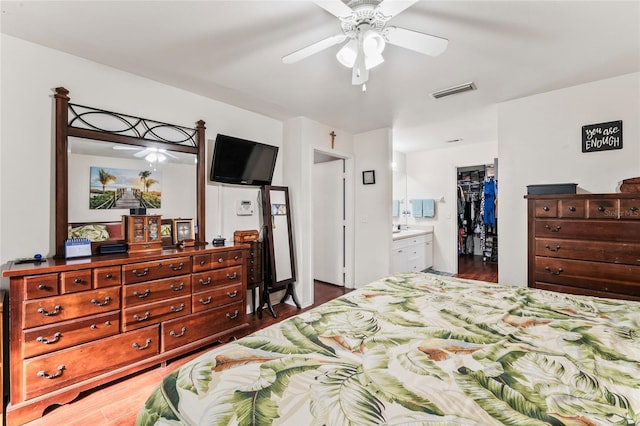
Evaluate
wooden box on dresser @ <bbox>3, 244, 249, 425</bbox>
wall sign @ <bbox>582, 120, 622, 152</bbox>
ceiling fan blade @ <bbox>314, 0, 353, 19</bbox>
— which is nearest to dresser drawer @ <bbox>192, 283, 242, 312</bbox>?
wooden box on dresser @ <bbox>3, 244, 249, 425</bbox>

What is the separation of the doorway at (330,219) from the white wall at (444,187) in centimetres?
205

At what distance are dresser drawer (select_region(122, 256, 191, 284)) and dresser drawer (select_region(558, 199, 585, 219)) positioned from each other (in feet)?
10.3

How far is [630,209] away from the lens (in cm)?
207

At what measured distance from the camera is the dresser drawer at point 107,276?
191 centimetres

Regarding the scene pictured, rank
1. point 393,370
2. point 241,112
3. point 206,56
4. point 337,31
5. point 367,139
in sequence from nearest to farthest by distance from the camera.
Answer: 1. point 393,370
2. point 337,31
3. point 206,56
4. point 241,112
5. point 367,139

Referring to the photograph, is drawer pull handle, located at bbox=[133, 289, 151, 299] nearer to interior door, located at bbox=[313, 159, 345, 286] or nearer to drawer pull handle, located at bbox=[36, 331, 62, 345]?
drawer pull handle, located at bbox=[36, 331, 62, 345]

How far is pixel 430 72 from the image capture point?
2.44 meters

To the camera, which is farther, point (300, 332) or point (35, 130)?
point (35, 130)

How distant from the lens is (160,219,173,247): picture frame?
8.73ft

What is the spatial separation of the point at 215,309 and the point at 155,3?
2284mm

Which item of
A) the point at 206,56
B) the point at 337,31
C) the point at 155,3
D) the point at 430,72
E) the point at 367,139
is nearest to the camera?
the point at 155,3

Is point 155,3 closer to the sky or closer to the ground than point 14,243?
closer to the sky

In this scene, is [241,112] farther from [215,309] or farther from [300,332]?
[300,332]

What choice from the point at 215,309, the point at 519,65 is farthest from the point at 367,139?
the point at 215,309
